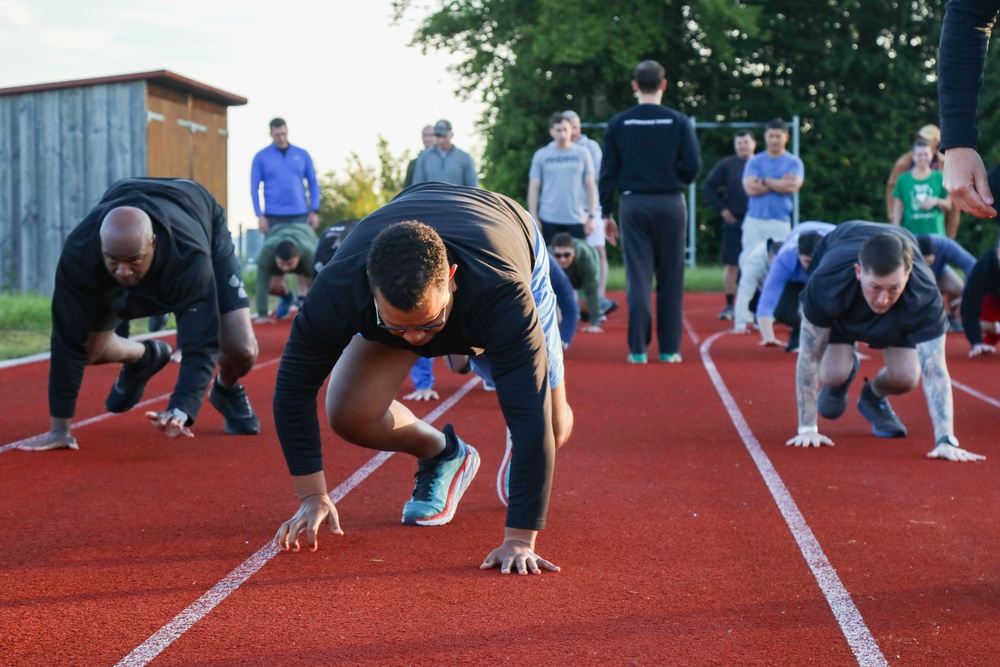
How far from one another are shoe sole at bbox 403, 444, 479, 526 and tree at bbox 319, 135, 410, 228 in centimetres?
2686

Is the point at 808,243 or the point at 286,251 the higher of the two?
the point at 808,243

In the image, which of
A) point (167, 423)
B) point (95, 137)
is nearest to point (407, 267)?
point (167, 423)

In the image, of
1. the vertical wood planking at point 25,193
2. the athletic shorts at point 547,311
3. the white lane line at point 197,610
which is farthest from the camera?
the vertical wood planking at point 25,193

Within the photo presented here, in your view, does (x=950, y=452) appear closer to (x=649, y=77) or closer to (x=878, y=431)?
(x=878, y=431)

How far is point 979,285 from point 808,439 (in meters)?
4.55

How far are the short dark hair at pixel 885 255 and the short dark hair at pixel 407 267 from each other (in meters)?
2.63

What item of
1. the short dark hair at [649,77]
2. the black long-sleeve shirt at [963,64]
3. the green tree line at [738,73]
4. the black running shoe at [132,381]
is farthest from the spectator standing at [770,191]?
the green tree line at [738,73]

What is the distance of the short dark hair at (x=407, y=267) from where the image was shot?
10.9ft

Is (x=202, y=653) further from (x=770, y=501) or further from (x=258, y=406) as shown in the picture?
(x=258, y=406)

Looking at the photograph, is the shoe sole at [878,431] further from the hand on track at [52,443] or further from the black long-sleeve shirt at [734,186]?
the black long-sleeve shirt at [734,186]

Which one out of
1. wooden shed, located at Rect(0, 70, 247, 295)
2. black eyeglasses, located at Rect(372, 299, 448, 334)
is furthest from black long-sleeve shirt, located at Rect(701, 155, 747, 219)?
black eyeglasses, located at Rect(372, 299, 448, 334)

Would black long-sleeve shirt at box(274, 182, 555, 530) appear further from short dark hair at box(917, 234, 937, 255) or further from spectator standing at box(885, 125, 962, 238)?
spectator standing at box(885, 125, 962, 238)

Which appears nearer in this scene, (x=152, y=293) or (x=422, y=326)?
(x=422, y=326)

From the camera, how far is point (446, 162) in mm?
12180
